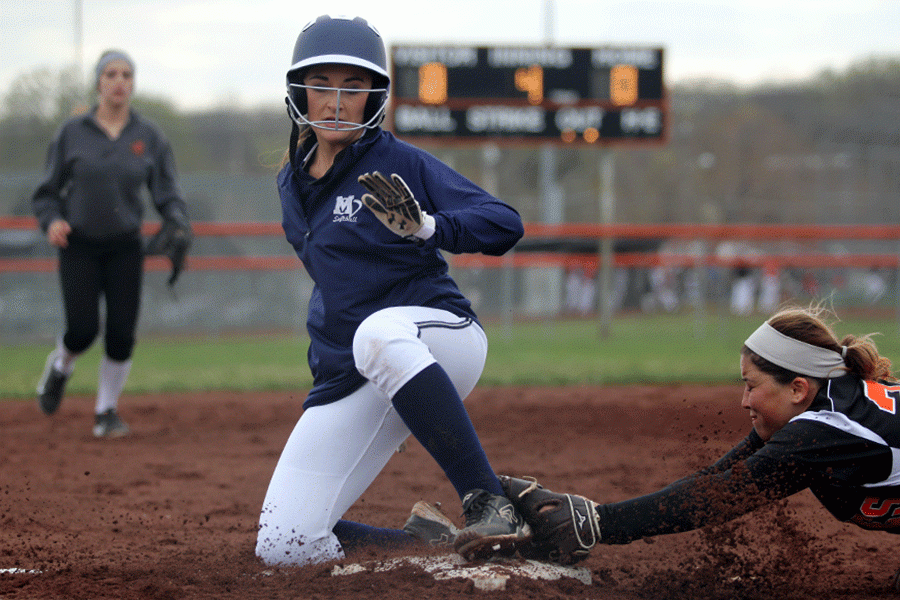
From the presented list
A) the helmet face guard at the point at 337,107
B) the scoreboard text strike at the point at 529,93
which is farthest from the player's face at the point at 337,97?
the scoreboard text strike at the point at 529,93

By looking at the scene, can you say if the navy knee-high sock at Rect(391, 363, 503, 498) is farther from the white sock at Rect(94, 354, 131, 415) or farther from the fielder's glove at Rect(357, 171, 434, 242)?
the white sock at Rect(94, 354, 131, 415)

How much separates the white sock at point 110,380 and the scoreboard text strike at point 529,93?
6.74 meters

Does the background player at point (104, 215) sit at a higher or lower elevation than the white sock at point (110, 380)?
higher

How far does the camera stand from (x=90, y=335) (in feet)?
17.7

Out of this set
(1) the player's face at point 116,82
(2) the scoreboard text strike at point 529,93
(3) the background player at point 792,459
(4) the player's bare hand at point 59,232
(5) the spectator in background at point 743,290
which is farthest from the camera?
(5) the spectator in background at point 743,290

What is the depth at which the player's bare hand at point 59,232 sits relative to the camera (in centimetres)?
511

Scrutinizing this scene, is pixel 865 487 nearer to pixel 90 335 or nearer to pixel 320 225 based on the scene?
pixel 320 225

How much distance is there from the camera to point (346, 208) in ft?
8.95

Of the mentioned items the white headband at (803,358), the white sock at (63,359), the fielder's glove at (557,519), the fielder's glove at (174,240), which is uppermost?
the fielder's glove at (174,240)

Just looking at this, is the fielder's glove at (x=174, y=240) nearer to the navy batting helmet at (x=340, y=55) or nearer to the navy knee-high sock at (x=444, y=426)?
the navy batting helmet at (x=340, y=55)

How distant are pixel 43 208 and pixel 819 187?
131ft

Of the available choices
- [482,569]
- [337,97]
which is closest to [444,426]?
[482,569]

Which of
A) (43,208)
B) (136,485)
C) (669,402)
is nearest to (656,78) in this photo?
(669,402)

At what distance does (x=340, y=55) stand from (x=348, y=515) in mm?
1985
